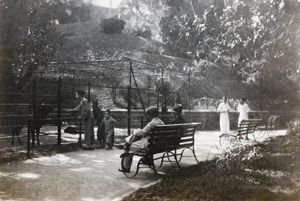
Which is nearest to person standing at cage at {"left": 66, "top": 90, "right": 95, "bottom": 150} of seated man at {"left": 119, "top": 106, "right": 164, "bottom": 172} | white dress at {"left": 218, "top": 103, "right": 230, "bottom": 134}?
seated man at {"left": 119, "top": 106, "right": 164, "bottom": 172}

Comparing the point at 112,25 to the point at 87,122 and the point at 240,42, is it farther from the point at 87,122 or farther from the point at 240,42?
the point at 87,122

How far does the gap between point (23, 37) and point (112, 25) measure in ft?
71.0

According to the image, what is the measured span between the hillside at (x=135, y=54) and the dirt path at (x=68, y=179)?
61.3 ft

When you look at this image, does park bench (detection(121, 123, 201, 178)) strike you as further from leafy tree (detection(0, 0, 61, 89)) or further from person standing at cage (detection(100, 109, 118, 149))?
leafy tree (detection(0, 0, 61, 89))

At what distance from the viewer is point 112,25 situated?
113 ft

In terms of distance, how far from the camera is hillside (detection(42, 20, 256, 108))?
92.8 ft

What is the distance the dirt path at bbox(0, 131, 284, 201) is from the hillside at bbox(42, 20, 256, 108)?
1868cm

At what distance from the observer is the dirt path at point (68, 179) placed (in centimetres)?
537

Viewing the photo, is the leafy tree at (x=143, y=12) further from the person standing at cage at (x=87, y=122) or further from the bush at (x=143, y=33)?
the person standing at cage at (x=87, y=122)

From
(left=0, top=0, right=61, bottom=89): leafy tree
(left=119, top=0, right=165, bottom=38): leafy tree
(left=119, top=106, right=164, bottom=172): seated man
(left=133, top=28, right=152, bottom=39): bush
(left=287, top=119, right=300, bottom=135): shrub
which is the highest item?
(left=119, top=0, right=165, bottom=38): leafy tree

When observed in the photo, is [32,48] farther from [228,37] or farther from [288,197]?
[228,37]

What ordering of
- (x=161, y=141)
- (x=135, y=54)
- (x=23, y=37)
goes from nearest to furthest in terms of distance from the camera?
(x=161, y=141) < (x=23, y=37) < (x=135, y=54)

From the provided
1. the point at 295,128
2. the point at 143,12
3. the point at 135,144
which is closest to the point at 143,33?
the point at 143,12

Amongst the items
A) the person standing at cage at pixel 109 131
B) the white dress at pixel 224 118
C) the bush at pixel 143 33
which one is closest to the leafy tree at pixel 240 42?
the bush at pixel 143 33
